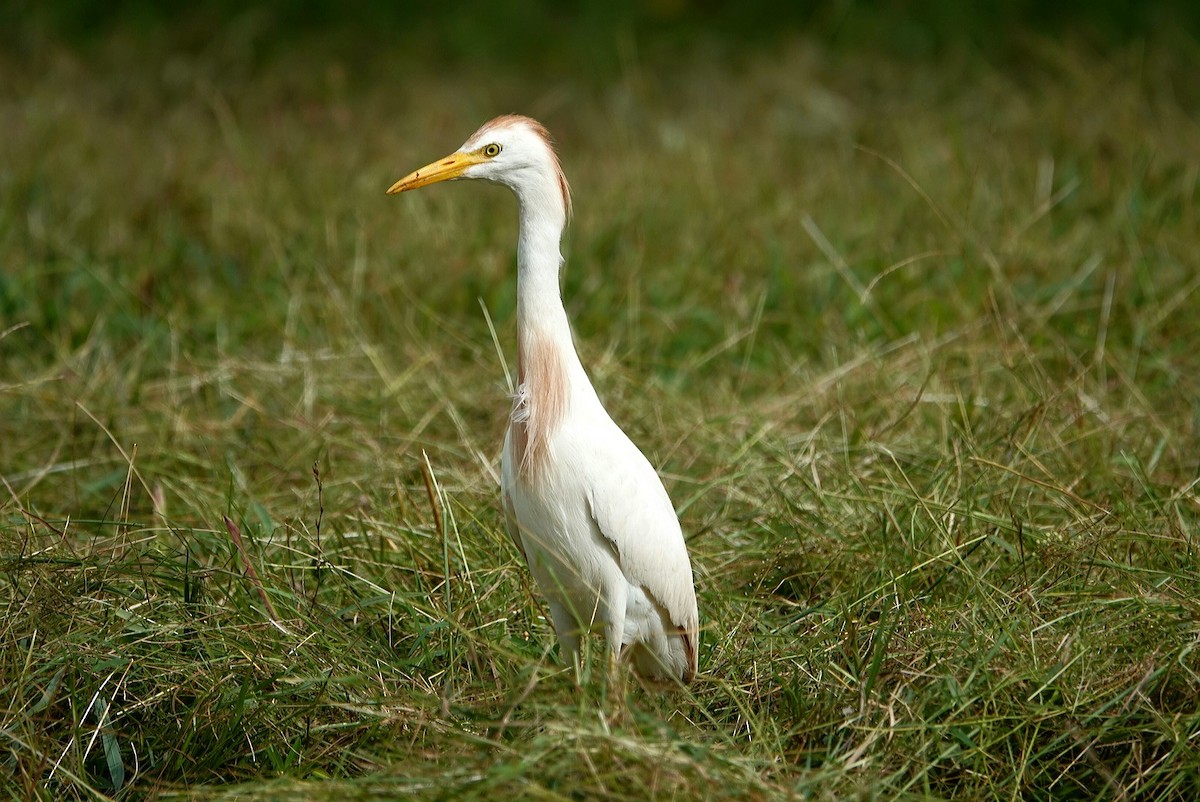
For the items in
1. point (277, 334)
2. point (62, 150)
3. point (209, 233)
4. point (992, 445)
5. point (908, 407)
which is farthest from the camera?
point (62, 150)

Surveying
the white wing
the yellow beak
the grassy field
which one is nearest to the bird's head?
the yellow beak

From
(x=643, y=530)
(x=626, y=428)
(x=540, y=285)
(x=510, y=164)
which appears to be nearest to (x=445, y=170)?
(x=510, y=164)

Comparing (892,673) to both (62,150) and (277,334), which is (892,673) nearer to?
(277,334)

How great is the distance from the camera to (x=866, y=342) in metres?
4.03

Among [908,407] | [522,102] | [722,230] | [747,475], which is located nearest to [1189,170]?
[722,230]

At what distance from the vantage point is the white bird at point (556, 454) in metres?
2.42

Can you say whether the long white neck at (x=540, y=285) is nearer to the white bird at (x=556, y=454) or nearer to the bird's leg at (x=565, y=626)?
the white bird at (x=556, y=454)

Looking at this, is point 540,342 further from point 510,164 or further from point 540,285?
point 510,164

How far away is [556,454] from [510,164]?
22.8 inches

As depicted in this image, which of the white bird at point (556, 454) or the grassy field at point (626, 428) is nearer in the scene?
the grassy field at point (626, 428)

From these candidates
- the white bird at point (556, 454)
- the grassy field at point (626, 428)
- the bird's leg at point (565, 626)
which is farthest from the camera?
the bird's leg at point (565, 626)

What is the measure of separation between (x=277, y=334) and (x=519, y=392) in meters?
2.09

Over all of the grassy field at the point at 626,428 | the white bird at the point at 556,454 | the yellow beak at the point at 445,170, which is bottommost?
the grassy field at the point at 626,428

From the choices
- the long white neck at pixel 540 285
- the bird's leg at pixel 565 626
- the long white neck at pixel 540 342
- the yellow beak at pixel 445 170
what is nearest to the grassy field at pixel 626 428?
the bird's leg at pixel 565 626
